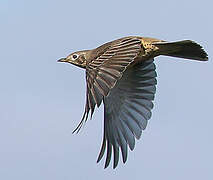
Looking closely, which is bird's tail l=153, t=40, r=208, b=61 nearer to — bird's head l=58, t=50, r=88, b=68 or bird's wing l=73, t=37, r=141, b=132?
bird's wing l=73, t=37, r=141, b=132

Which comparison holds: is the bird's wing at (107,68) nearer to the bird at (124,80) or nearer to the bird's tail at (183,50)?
the bird at (124,80)

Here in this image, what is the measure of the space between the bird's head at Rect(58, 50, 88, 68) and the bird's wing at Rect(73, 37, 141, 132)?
0.90 meters

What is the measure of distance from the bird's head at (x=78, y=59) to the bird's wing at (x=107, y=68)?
900 mm

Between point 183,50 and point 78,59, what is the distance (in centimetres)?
185

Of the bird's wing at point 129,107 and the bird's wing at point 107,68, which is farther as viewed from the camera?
the bird's wing at point 129,107

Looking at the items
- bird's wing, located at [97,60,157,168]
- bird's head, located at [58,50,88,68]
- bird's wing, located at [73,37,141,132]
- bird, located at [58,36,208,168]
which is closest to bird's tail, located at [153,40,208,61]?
bird, located at [58,36,208,168]

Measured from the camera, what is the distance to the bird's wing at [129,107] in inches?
568

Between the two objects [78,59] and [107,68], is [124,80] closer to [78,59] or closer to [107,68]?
[78,59]

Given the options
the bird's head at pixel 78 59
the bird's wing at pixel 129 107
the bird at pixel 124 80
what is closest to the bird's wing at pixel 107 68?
the bird at pixel 124 80

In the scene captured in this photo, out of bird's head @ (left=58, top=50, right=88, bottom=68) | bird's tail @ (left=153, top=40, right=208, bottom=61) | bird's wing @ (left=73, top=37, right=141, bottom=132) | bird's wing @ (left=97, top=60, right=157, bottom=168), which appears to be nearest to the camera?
bird's wing @ (left=73, top=37, right=141, bottom=132)

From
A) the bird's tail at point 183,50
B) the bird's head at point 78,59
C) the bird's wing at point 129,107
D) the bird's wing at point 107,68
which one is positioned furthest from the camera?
the bird's wing at point 129,107

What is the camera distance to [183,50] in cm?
1244

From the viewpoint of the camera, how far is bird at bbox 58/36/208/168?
11406mm

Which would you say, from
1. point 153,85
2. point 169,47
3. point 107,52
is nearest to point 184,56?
point 169,47
